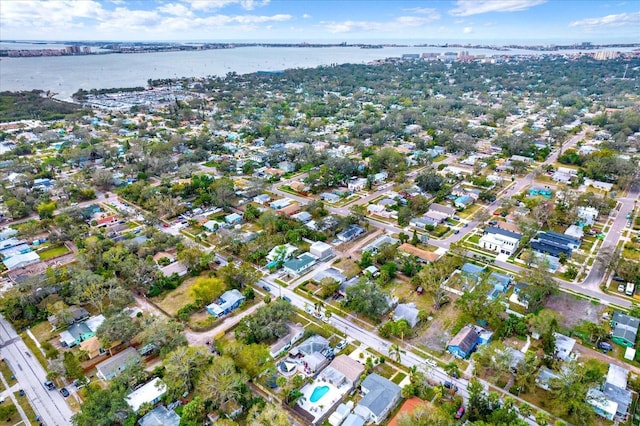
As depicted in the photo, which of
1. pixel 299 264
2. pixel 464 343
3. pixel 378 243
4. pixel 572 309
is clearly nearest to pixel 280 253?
pixel 299 264

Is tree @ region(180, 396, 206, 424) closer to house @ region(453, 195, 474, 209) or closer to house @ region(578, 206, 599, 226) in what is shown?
house @ region(453, 195, 474, 209)

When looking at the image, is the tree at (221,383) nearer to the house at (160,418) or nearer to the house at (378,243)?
the house at (160,418)

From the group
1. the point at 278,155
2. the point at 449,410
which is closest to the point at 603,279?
the point at 449,410

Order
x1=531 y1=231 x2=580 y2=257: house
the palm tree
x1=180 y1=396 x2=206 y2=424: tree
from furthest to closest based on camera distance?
x1=531 y1=231 x2=580 y2=257: house
the palm tree
x1=180 y1=396 x2=206 y2=424: tree

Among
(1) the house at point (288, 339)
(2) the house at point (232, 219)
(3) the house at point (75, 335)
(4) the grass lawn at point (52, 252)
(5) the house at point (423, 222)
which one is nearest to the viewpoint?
(1) the house at point (288, 339)

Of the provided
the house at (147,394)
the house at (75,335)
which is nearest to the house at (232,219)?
the house at (75,335)

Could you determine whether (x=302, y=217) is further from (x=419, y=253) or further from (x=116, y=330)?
(x=116, y=330)

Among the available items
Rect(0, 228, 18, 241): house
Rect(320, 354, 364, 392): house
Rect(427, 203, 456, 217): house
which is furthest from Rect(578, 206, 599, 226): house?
Rect(0, 228, 18, 241): house
